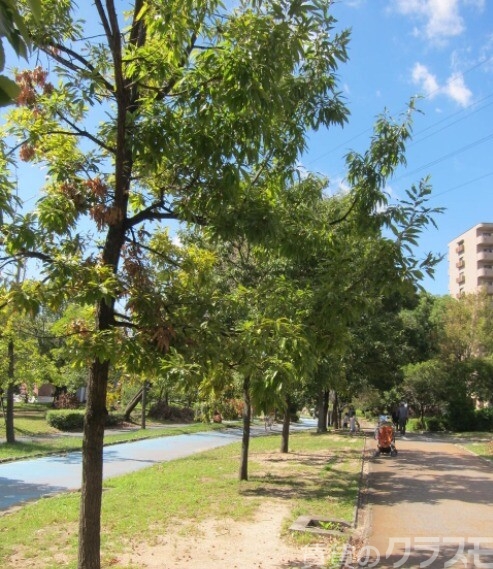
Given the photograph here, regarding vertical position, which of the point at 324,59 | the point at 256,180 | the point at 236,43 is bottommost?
the point at 256,180

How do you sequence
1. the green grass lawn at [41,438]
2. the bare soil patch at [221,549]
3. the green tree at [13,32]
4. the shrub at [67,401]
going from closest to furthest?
the green tree at [13,32]
the bare soil patch at [221,549]
the green grass lawn at [41,438]
the shrub at [67,401]

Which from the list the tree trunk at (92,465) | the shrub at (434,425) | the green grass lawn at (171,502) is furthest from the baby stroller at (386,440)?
the shrub at (434,425)

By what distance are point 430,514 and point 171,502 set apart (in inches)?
178

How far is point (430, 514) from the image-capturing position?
975cm

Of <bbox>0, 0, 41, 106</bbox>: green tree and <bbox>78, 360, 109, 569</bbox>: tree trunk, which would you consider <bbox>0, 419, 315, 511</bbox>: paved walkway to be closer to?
<bbox>78, 360, 109, 569</bbox>: tree trunk

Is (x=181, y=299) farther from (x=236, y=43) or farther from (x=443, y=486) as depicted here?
(x=443, y=486)

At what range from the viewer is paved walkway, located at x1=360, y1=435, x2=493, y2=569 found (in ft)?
23.6

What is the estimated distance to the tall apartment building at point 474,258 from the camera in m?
79.0

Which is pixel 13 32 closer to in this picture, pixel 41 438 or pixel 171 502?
pixel 171 502

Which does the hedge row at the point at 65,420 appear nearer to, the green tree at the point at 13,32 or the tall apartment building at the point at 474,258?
the green tree at the point at 13,32

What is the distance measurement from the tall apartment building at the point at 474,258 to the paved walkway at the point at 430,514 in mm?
65800

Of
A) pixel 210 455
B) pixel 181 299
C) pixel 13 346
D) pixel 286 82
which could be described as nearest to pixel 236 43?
pixel 286 82

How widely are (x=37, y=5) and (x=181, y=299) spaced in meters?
3.39

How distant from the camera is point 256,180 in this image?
5613 mm
